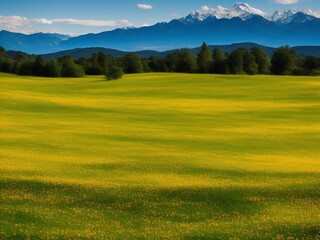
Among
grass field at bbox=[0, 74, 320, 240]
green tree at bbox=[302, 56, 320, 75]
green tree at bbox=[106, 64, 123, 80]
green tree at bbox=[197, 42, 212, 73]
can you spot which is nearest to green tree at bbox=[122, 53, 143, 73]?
green tree at bbox=[197, 42, 212, 73]

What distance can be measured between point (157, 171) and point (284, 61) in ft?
403

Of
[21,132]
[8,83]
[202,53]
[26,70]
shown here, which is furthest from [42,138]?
[202,53]

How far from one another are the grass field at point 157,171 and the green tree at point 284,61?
7938 cm

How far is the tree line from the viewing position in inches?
5527

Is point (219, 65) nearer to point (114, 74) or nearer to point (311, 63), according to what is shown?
point (311, 63)

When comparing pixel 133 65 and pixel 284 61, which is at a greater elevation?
pixel 284 61

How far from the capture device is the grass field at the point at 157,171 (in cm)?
2469

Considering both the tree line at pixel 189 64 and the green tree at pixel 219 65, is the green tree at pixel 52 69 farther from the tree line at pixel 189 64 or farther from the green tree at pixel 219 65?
the green tree at pixel 219 65

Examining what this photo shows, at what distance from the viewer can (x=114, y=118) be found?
6109 cm

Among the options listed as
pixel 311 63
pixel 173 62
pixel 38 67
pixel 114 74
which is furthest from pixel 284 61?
pixel 38 67

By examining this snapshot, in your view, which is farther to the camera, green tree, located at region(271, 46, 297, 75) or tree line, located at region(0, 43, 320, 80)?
green tree, located at region(271, 46, 297, 75)

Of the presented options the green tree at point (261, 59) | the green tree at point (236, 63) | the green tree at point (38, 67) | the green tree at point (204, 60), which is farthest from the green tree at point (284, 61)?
the green tree at point (38, 67)

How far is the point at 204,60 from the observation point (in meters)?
151

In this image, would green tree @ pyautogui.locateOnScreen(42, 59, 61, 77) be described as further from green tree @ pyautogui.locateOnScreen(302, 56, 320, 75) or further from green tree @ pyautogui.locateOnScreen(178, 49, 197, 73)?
green tree @ pyautogui.locateOnScreen(302, 56, 320, 75)
